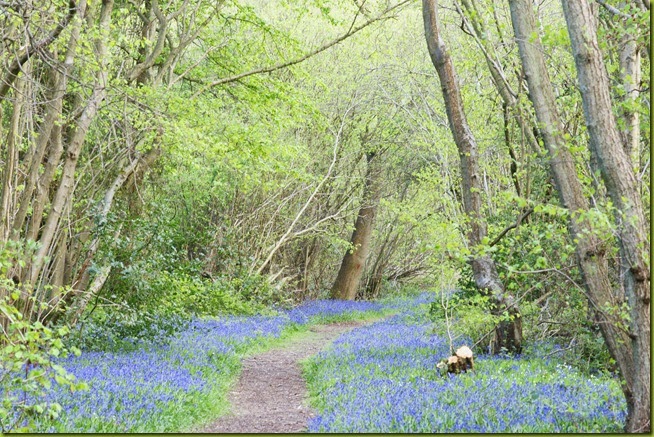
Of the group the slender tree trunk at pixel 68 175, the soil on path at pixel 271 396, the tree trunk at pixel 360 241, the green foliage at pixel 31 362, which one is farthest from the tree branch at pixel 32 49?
the tree trunk at pixel 360 241

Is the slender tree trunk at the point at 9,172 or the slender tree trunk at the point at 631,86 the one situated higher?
the slender tree trunk at the point at 631,86

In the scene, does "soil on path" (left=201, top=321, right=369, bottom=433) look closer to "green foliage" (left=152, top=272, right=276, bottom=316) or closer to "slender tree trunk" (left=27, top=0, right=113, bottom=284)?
"green foliage" (left=152, top=272, right=276, bottom=316)

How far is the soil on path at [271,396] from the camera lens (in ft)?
26.4

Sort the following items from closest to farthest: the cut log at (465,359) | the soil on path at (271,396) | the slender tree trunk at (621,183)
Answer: the slender tree trunk at (621,183)
the soil on path at (271,396)
the cut log at (465,359)

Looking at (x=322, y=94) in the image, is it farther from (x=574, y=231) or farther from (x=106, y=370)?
(x=574, y=231)

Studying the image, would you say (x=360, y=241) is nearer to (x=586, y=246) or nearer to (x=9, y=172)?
(x=9, y=172)

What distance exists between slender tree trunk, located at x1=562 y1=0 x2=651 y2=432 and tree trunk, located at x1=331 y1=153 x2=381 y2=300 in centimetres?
1781

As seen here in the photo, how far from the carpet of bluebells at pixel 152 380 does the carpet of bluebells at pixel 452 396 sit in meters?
1.51

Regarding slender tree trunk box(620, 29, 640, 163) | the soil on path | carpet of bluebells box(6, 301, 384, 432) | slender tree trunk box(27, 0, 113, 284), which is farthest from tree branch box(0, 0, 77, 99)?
slender tree trunk box(620, 29, 640, 163)

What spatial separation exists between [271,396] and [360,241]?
14672 millimetres

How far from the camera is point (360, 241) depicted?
79.5ft

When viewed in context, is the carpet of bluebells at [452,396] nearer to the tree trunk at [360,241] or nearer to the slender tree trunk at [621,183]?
the slender tree trunk at [621,183]

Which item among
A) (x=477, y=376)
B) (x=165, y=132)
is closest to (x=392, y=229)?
(x=165, y=132)

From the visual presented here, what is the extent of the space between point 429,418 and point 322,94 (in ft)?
50.1
